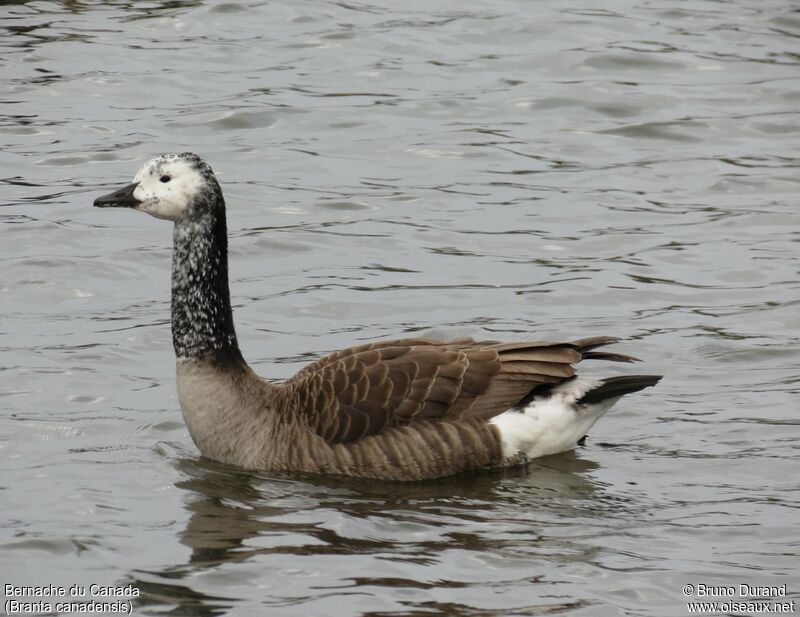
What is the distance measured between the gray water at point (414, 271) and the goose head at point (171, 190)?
161 centimetres

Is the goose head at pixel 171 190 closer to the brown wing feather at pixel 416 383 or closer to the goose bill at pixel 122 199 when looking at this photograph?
the goose bill at pixel 122 199

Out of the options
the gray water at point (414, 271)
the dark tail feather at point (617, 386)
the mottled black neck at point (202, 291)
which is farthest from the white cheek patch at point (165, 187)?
the dark tail feather at point (617, 386)

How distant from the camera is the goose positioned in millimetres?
9609

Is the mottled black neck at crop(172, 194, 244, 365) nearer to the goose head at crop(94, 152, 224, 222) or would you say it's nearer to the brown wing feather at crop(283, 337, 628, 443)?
the goose head at crop(94, 152, 224, 222)

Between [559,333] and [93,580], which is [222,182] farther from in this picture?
[93,580]

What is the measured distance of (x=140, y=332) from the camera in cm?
1216

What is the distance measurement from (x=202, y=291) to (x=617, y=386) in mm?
2836

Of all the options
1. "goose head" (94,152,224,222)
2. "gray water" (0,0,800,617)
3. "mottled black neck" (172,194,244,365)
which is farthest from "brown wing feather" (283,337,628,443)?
"goose head" (94,152,224,222)

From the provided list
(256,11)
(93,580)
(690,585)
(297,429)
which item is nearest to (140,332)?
(297,429)

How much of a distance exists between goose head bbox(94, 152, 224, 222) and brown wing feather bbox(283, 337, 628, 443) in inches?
54.0

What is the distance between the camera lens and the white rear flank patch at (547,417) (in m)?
9.76

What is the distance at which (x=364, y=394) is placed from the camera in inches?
378

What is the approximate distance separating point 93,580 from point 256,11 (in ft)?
48.0

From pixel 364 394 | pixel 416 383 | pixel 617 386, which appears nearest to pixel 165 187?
pixel 364 394
